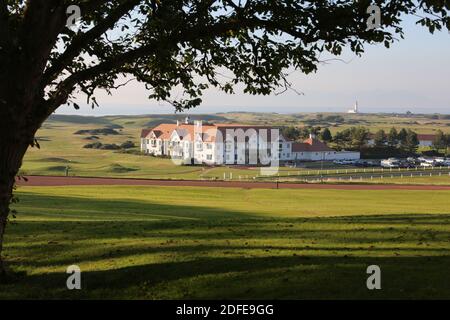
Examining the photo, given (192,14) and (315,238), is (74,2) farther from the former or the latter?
(315,238)

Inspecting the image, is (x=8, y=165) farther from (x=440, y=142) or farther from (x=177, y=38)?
(x=440, y=142)

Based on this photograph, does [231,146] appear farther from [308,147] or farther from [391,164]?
[391,164]

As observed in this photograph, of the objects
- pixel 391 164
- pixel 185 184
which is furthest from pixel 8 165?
pixel 391 164

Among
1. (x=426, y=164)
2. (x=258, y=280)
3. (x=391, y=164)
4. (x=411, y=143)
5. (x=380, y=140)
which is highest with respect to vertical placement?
(x=258, y=280)

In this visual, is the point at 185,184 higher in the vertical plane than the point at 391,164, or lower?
higher

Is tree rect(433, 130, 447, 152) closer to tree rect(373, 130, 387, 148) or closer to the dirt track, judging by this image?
tree rect(373, 130, 387, 148)

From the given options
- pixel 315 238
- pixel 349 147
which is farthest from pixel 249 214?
pixel 349 147

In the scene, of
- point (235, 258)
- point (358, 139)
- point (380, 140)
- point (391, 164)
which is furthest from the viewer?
point (380, 140)

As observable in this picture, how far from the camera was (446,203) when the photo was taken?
1373 inches

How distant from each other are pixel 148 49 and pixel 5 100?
260 centimetres

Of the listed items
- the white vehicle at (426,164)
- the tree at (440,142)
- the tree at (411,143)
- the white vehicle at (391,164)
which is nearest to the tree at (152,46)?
the white vehicle at (391,164)

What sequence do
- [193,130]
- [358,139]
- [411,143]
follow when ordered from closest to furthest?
[193,130]
[358,139]
[411,143]

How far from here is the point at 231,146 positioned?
97.9 meters

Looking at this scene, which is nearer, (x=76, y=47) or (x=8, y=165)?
(x=8, y=165)
